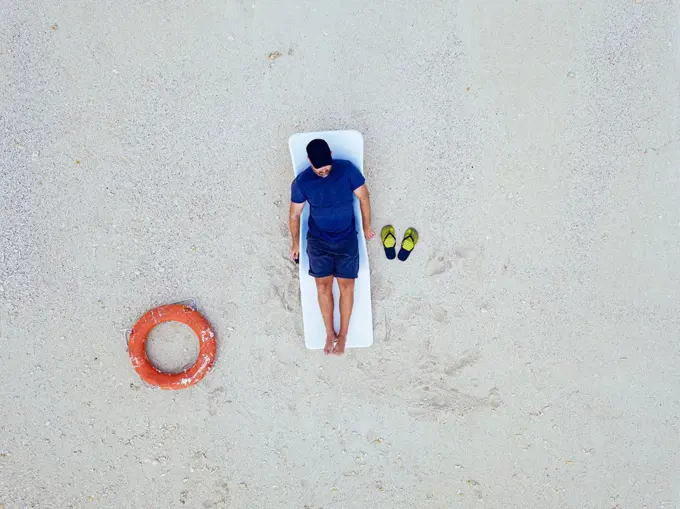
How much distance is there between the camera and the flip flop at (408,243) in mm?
3485

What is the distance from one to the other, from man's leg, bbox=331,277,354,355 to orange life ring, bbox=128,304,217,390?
946mm

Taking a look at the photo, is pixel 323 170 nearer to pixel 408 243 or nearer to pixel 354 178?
pixel 354 178

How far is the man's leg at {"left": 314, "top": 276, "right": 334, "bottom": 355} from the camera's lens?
3.33 m

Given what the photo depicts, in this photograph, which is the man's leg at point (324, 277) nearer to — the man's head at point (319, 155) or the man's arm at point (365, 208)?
the man's arm at point (365, 208)

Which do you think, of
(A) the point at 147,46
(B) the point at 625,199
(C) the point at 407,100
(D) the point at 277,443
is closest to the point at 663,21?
(B) the point at 625,199

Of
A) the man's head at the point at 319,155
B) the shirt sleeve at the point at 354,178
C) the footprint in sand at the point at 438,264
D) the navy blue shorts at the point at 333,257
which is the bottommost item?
the footprint in sand at the point at 438,264

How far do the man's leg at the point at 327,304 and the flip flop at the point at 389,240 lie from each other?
0.50m

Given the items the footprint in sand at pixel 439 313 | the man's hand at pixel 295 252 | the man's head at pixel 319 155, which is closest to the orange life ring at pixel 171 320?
the man's hand at pixel 295 252

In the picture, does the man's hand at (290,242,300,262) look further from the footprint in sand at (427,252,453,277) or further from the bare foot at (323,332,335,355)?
the footprint in sand at (427,252,453,277)

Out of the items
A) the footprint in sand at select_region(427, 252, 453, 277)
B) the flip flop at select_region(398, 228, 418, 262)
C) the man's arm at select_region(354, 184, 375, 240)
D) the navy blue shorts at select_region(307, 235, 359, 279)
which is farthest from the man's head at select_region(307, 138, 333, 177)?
the footprint in sand at select_region(427, 252, 453, 277)

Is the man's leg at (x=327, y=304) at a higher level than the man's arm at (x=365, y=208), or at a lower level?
lower

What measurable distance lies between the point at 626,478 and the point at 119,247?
168 inches

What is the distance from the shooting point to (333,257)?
3252 mm

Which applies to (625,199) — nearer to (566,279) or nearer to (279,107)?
(566,279)
